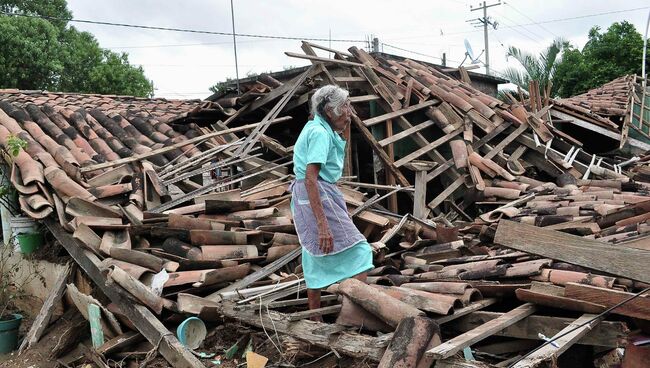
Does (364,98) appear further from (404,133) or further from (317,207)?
(317,207)

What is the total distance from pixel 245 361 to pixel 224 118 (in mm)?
5473

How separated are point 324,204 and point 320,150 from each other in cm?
38

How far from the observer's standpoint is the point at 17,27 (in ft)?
63.2

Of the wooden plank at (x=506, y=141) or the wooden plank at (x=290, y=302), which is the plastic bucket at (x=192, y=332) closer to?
the wooden plank at (x=290, y=302)

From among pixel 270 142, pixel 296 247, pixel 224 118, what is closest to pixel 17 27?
pixel 224 118

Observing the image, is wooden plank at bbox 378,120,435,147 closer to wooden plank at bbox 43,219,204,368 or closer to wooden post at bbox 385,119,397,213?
wooden post at bbox 385,119,397,213

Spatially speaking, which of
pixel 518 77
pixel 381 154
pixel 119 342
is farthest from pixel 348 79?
pixel 518 77

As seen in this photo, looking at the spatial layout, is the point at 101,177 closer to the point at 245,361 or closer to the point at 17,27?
the point at 245,361

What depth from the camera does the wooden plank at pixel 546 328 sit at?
273cm

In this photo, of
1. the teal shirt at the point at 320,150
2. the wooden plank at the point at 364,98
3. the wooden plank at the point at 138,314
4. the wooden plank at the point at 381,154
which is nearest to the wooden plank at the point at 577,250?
the teal shirt at the point at 320,150

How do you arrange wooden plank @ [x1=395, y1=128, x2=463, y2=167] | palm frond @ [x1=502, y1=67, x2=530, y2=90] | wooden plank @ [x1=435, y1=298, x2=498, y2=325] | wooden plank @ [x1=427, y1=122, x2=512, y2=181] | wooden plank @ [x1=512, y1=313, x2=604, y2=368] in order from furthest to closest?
palm frond @ [x1=502, y1=67, x2=530, y2=90], wooden plank @ [x1=395, y1=128, x2=463, y2=167], wooden plank @ [x1=427, y1=122, x2=512, y2=181], wooden plank @ [x1=435, y1=298, x2=498, y2=325], wooden plank @ [x1=512, y1=313, x2=604, y2=368]

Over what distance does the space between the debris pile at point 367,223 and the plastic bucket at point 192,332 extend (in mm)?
19

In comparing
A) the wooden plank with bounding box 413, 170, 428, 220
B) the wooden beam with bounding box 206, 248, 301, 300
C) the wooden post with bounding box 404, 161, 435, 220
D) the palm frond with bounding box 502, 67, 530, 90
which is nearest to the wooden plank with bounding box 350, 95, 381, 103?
the wooden post with bounding box 404, 161, 435, 220

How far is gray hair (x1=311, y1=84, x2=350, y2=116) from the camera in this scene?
3.60 m
